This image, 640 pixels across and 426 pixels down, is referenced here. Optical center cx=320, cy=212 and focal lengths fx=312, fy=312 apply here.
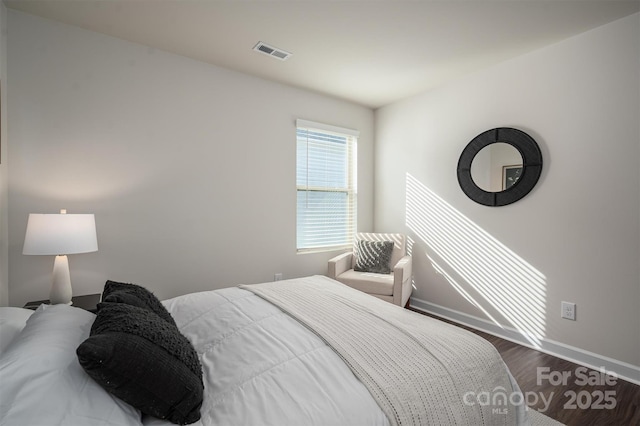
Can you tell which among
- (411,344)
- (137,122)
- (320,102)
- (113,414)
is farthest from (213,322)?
(320,102)

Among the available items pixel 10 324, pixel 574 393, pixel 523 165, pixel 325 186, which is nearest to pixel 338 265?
pixel 325 186

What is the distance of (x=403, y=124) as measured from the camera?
13.4ft

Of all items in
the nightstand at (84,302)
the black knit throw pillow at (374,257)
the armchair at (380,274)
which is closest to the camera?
the nightstand at (84,302)

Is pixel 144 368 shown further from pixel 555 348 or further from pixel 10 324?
pixel 555 348

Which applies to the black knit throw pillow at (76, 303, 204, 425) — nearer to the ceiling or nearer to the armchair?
the ceiling

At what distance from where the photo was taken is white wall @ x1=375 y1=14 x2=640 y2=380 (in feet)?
7.77

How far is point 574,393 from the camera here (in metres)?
2.16

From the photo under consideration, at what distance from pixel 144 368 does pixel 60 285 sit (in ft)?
5.69

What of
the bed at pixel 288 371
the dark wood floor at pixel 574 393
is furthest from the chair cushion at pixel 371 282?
the bed at pixel 288 371

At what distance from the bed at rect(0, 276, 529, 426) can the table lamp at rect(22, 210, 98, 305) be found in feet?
2.04

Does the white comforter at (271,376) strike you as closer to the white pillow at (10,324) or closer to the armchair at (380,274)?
the white pillow at (10,324)

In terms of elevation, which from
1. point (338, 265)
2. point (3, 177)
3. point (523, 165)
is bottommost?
point (338, 265)

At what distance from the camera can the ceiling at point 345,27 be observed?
222 cm

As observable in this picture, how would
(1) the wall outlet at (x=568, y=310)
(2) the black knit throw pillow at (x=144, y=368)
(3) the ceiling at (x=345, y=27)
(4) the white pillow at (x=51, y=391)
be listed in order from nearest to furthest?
1. (4) the white pillow at (x=51, y=391)
2. (2) the black knit throw pillow at (x=144, y=368)
3. (3) the ceiling at (x=345, y=27)
4. (1) the wall outlet at (x=568, y=310)
